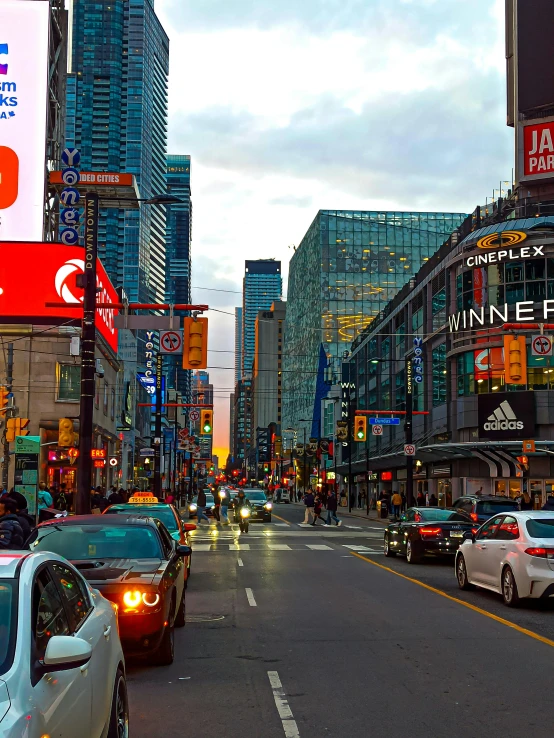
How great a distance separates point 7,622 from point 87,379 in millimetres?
16520

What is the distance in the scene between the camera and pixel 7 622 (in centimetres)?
464

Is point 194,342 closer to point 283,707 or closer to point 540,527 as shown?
point 540,527

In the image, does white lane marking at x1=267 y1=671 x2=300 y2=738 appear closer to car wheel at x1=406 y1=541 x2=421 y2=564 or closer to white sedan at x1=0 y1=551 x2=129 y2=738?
white sedan at x1=0 y1=551 x2=129 y2=738

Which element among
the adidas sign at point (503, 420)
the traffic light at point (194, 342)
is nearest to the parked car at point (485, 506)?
the traffic light at point (194, 342)

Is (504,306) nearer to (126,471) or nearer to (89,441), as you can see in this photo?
(89,441)

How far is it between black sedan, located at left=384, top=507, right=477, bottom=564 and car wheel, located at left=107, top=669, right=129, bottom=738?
52.6 feet

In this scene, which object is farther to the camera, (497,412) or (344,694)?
(497,412)

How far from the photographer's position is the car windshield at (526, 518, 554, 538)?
14.2 m

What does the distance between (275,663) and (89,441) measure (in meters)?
12.0

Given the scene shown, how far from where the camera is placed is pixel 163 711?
768 cm

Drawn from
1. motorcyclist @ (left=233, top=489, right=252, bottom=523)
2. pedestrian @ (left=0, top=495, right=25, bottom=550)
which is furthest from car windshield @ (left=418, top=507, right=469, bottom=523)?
motorcyclist @ (left=233, top=489, right=252, bottom=523)

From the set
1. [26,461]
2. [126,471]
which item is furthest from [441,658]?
[126,471]

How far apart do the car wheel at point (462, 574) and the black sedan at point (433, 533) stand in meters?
4.32

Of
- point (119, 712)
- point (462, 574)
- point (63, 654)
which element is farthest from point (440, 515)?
point (63, 654)
